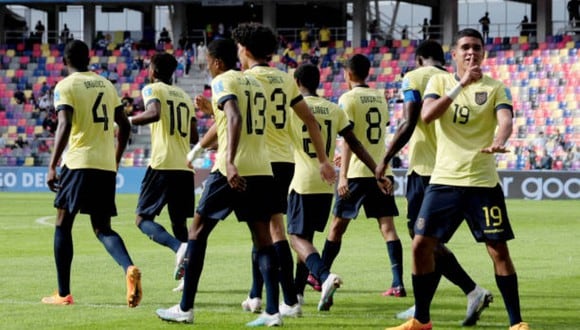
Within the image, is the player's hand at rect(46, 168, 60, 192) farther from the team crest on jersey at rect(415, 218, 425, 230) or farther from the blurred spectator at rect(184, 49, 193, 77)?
the blurred spectator at rect(184, 49, 193, 77)

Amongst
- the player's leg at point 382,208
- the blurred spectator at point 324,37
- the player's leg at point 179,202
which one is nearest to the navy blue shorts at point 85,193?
the player's leg at point 179,202

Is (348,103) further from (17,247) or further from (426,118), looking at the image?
(17,247)

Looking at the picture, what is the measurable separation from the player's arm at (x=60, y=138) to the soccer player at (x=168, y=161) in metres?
1.82

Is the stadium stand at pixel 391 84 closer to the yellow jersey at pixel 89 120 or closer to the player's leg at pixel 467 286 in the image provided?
the player's leg at pixel 467 286

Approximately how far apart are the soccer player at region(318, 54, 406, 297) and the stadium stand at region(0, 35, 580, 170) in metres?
25.2

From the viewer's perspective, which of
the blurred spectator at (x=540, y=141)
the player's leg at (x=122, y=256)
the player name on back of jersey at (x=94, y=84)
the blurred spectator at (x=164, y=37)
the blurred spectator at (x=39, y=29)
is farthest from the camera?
the blurred spectator at (x=39, y=29)

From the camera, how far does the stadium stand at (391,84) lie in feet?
129

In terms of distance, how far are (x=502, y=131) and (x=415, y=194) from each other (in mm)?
2581

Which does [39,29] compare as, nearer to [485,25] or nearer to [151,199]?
[485,25]

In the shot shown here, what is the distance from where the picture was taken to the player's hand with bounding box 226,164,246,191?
9.24 m

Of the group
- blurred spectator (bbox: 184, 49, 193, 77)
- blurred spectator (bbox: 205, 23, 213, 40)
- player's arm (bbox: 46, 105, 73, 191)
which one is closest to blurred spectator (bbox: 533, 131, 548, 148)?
blurred spectator (bbox: 184, 49, 193, 77)

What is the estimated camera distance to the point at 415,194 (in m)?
11.2

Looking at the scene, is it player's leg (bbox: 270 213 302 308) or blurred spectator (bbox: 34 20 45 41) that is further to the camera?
blurred spectator (bbox: 34 20 45 41)

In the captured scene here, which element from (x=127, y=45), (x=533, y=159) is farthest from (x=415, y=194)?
(x=127, y=45)
